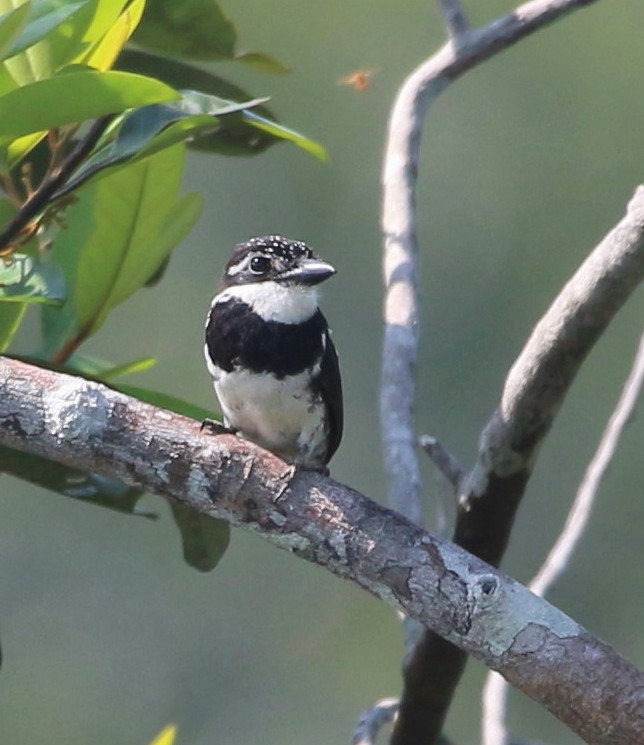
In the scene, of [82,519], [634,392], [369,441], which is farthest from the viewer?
[82,519]

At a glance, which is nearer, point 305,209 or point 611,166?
point 305,209

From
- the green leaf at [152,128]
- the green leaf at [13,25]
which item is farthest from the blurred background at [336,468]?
the green leaf at [13,25]

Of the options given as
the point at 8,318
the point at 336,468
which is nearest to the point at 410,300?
the point at 8,318

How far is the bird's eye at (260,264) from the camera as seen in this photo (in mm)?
2820

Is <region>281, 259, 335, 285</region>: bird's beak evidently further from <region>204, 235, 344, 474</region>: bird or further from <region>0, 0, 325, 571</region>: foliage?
<region>0, 0, 325, 571</region>: foliage

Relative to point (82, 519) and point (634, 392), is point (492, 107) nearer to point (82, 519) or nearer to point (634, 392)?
point (82, 519)

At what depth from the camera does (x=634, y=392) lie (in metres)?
2.50

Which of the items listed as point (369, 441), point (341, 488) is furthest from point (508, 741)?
point (369, 441)

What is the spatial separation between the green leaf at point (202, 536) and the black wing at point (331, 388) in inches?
16.7

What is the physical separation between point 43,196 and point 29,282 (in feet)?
0.39

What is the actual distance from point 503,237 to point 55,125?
4.94m

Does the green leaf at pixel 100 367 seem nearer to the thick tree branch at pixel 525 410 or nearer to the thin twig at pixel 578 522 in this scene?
the thick tree branch at pixel 525 410

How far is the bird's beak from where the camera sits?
2.73 m

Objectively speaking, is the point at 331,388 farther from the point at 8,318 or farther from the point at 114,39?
the point at 114,39
